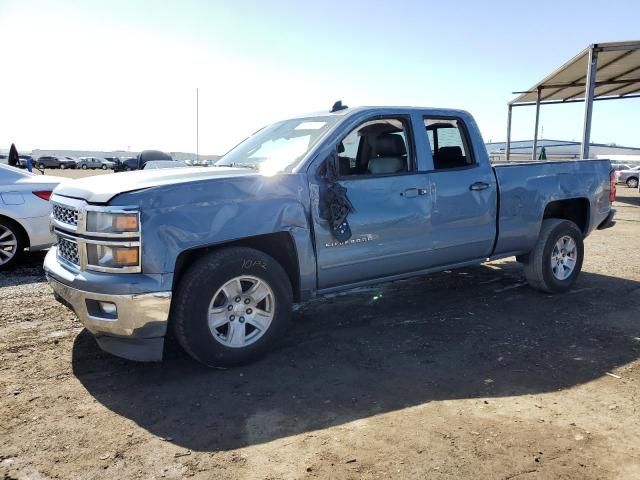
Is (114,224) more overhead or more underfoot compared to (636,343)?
more overhead

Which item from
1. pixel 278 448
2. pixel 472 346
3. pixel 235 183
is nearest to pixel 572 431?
pixel 472 346

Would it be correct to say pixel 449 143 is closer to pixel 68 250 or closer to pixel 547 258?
pixel 547 258

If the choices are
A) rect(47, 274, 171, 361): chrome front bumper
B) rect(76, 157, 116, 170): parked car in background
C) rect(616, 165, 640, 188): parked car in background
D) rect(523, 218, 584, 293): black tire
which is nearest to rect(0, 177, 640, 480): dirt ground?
rect(47, 274, 171, 361): chrome front bumper

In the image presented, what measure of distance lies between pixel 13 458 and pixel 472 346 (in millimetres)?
3339

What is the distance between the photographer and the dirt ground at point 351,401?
104 inches

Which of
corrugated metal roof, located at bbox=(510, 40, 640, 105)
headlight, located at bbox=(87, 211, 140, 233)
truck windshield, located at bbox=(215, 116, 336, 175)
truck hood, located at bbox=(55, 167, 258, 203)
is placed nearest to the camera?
headlight, located at bbox=(87, 211, 140, 233)

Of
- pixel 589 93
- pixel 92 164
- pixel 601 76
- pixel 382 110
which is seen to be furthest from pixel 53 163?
pixel 382 110

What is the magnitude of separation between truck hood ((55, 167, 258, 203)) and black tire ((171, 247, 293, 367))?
0.60 metres

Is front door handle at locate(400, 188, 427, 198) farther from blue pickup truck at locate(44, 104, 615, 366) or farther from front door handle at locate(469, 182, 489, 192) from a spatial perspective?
front door handle at locate(469, 182, 489, 192)

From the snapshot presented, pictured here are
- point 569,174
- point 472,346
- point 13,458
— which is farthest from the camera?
point 569,174

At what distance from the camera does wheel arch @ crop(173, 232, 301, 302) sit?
3.70m

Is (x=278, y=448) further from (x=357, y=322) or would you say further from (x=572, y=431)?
(x=357, y=322)

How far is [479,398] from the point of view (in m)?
3.34

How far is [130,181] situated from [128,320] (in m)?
0.99
